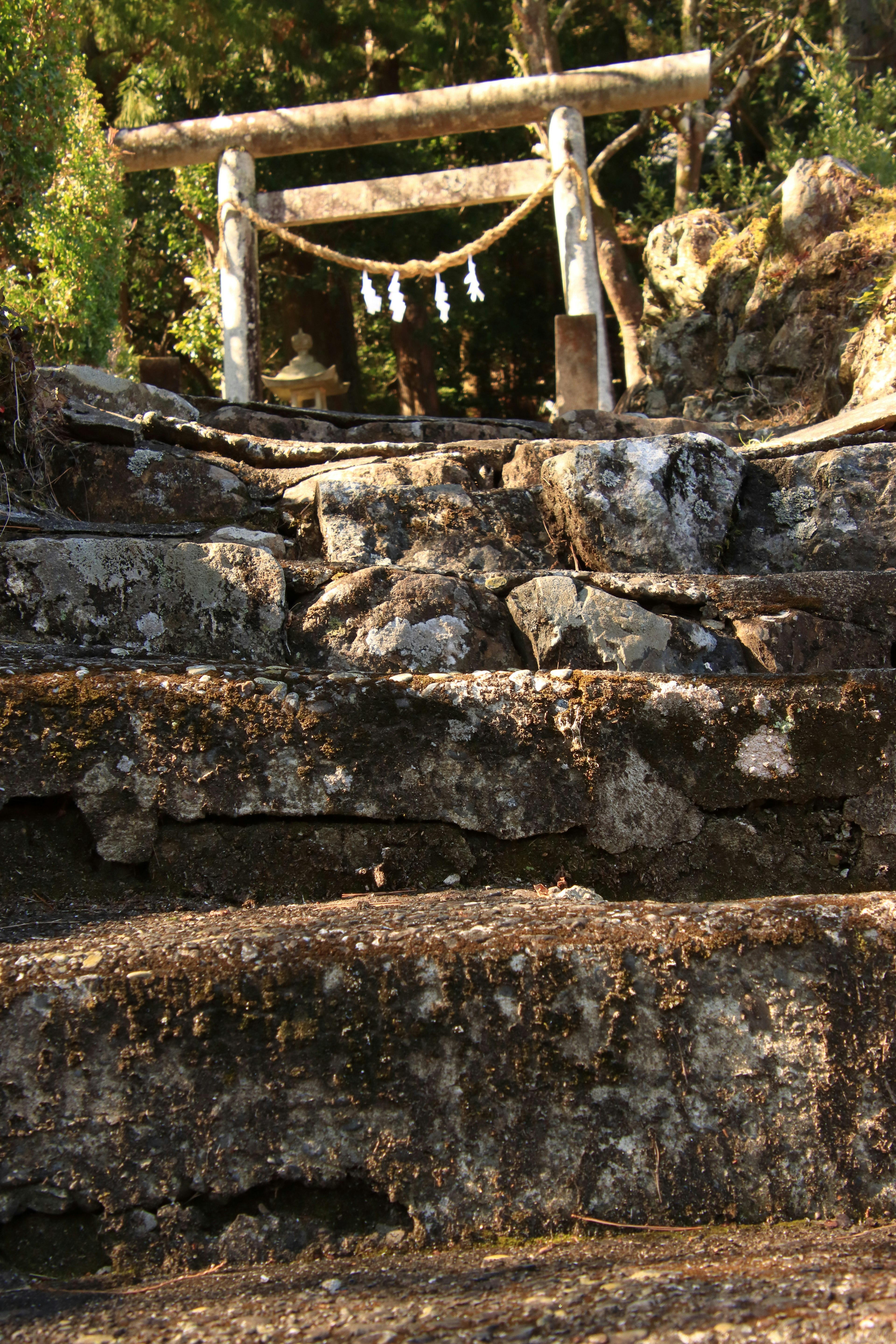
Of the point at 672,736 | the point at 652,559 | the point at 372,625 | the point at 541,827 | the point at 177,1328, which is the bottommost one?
the point at 177,1328

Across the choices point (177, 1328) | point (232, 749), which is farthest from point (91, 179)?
point (177, 1328)

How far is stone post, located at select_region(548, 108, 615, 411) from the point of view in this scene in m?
7.42

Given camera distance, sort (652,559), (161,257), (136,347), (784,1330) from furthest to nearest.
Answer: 1. (136,347)
2. (161,257)
3. (652,559)
4. (784,1330)

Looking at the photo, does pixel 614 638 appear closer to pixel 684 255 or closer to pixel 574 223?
pixel 574 223

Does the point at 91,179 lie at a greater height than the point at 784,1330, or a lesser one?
greater

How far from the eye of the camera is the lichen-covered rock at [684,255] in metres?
9.27

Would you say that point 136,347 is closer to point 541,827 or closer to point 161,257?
point 161,257

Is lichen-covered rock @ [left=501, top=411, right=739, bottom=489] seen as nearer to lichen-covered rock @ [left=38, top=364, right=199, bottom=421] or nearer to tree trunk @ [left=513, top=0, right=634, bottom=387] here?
lichen-covered rock @ [left=38, top=364, right=199, bottom=421]

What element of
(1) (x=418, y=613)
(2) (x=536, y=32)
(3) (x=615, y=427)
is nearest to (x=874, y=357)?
(3) (x=615, y=427)

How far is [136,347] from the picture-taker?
14.1 metres

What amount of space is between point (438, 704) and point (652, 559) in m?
1.31

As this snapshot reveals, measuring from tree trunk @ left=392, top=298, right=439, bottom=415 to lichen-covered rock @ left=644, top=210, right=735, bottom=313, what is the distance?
3.47m

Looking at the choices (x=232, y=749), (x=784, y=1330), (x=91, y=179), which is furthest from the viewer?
(x=91, y=179)

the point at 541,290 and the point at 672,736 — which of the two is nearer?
the point at 672,736
